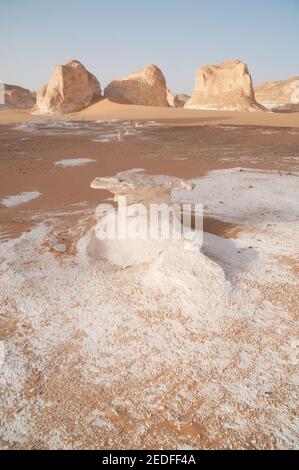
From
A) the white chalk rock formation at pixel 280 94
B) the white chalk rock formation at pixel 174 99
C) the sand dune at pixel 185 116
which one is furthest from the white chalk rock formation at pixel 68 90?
the white chalk rock formation at pixel 280 94

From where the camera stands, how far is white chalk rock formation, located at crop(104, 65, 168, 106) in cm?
2966

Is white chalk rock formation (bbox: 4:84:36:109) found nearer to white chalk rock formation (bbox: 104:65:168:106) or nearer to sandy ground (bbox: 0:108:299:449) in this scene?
white chalk rock formation (bbox: 104:65:168:106)

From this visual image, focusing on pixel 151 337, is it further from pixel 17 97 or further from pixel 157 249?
pixel 17 97

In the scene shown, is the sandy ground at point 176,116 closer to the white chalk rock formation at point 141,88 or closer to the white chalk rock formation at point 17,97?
the white chalk rock formation at point 141,88

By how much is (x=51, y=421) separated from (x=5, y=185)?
215 inches

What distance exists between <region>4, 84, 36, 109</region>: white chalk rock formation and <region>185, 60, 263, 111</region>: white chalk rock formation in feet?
61.7

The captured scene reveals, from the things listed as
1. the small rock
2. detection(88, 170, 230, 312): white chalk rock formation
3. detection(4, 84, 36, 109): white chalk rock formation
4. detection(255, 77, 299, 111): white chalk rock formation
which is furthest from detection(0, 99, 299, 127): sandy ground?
the small rock

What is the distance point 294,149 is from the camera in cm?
1083

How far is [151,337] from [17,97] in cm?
4186

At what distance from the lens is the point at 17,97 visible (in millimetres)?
38375

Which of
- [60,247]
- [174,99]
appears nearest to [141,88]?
[174,99]

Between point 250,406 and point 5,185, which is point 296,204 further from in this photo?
point 5,185

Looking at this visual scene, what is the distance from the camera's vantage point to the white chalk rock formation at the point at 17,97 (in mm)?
37344

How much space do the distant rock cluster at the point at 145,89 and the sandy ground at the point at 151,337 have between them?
2557 centimetres
